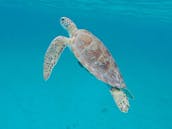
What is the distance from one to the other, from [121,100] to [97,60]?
0.88 m

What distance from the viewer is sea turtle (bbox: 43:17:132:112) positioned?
262 inches

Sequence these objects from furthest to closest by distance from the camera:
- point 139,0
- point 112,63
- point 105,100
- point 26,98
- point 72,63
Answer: point 72,63 → point 105,100 → point 26,98 → point 139,0 → point 112,63

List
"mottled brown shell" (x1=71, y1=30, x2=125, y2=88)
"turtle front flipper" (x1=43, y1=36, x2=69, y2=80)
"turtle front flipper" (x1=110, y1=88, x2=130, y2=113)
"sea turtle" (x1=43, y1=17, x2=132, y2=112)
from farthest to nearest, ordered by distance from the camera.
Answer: "turtle front flipper" (x1=43, y1=36, x2=69, y2=80)
"mottled brown shell" (x1=71, y1=30, x2=125, y2=88)
"sea turtle" (x1=43, y1=17, x2=132, y2=112)
"turtle front flipper" (x1=110, y1=88, x2=130, y2=113)

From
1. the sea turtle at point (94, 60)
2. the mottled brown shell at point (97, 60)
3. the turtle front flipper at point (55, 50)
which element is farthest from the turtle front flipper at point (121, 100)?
the turtle front flipper at point (55, 50)

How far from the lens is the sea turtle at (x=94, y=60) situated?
21.8 feet

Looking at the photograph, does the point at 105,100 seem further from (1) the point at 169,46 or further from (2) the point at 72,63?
(1) the point at 169,46

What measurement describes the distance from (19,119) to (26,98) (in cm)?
262

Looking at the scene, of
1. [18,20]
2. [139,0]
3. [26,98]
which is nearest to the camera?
[139,0]

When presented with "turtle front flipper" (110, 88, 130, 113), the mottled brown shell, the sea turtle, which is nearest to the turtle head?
the sea turtle

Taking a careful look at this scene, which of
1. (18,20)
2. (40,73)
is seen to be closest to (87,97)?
(40,73)

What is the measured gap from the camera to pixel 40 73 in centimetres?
2786

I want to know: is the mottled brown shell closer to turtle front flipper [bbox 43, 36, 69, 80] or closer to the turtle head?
turtle front flipper [bbox 43, 36, 69, 80]

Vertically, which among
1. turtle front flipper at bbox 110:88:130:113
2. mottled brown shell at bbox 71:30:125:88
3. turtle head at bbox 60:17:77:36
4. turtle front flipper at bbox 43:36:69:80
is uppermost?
turtle head at bbox 60:17:77:36

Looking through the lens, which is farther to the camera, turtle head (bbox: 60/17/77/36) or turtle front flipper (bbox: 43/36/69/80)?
turtle head (bbox: 60/17/77/36)
